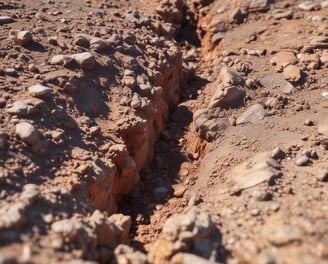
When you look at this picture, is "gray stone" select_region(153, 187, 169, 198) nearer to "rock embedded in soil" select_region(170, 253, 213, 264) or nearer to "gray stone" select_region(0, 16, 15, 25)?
"rock embedded in soil" select_region(170, 253, 213, 264)

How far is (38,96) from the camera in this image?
340 cm

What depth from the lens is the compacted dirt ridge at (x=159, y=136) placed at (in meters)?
2.51

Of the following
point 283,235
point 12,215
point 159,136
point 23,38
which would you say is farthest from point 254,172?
A: point 23,38

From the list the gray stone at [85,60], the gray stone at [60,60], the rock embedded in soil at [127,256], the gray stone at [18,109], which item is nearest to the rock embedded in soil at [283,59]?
the gray stone at [85,60]

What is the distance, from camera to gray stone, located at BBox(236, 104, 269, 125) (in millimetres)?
3967

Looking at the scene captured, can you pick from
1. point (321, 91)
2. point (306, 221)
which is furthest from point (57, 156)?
point (321, 91)

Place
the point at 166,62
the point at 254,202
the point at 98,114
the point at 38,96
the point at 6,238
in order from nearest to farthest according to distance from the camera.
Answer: the point at 6,238
the point at 254,202
the point at 38,96
the point at 98,114
the point at 166,62

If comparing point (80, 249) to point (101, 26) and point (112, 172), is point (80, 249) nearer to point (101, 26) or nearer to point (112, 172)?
point (112, 172)

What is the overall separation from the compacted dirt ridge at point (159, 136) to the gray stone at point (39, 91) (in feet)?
0.04

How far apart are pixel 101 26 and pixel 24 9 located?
33.8 inches

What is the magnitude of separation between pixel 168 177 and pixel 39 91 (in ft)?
4.44

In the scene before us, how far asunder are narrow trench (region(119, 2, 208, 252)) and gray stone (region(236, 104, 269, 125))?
0.43 metres

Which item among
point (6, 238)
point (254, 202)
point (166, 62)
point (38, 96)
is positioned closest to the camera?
point (6, 238)

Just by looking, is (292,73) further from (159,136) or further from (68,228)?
(68,228)
